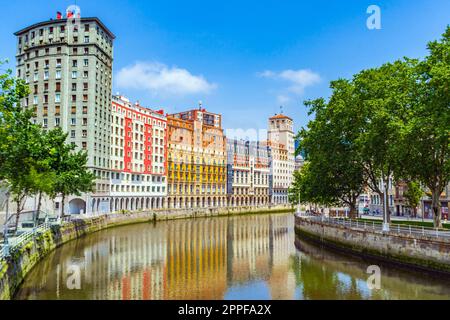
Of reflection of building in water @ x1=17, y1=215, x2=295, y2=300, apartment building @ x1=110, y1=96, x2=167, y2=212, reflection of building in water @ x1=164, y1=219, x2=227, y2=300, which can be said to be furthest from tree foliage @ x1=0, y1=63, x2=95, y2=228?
apartment building @ x1=110, y1=96, x2=167, y2=212

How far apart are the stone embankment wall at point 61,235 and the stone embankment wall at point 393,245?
1455 inches

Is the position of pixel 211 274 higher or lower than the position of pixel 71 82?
lower

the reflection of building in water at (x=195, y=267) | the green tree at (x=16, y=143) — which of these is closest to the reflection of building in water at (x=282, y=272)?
the reflection of building in water at (x=195, y=267)

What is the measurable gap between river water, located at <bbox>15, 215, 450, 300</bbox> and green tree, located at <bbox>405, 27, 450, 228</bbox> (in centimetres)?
1278

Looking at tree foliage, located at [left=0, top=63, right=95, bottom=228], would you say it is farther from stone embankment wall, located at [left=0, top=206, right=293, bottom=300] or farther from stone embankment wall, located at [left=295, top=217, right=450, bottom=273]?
stone embankment wall, located at [left=295, top=217, right=450, bottom=273]

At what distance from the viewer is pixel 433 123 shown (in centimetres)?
4175

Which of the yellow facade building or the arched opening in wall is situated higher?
the yellow facade building

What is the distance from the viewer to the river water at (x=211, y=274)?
34.0 metres

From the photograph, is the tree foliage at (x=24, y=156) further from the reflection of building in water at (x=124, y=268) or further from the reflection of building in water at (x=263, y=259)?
the reflection of building in water at (x=263, y=259)

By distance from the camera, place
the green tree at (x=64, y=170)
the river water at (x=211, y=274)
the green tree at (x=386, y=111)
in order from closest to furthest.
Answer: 1. the river water at (x=211, y=274)
2. the green tree at (x=386, y=111)
3. the green tree at (x=64, y=170)

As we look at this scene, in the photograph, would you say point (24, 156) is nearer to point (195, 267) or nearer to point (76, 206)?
point (195, 267)

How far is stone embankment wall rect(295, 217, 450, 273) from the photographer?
3886 centimetres

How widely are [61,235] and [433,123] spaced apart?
52065 millimetres

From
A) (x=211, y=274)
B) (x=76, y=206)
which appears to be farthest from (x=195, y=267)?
(x=76, y=206)
